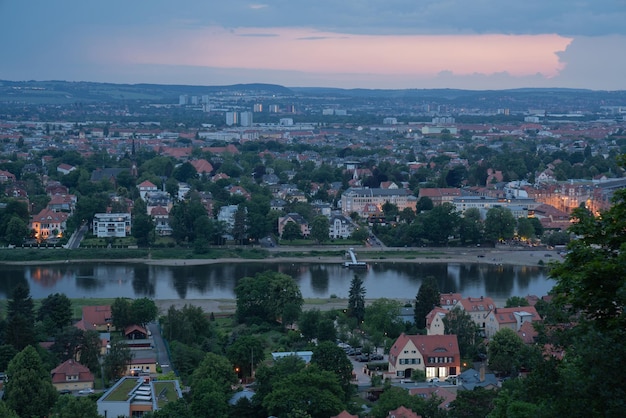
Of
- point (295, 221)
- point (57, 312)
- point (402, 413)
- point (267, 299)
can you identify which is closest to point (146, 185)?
point (295, 221)

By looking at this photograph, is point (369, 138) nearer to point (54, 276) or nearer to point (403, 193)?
point (403, 193)

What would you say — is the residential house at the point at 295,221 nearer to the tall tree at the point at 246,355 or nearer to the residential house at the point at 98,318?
the residential house at the point at 98,318

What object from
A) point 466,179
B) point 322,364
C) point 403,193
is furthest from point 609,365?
point 466,179

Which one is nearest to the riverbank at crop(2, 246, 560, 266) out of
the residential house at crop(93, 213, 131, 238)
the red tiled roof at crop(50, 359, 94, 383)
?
the residential house at crop(93, 213, 131, 238)

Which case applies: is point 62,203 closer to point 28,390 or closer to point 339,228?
point 339,228

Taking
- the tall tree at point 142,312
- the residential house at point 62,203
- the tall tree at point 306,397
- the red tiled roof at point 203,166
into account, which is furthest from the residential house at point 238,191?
the tall tree at point 306,397

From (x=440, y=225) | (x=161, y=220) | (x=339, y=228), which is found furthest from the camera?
(x=161, y=220)

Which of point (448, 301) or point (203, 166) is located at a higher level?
point (448, 301)
